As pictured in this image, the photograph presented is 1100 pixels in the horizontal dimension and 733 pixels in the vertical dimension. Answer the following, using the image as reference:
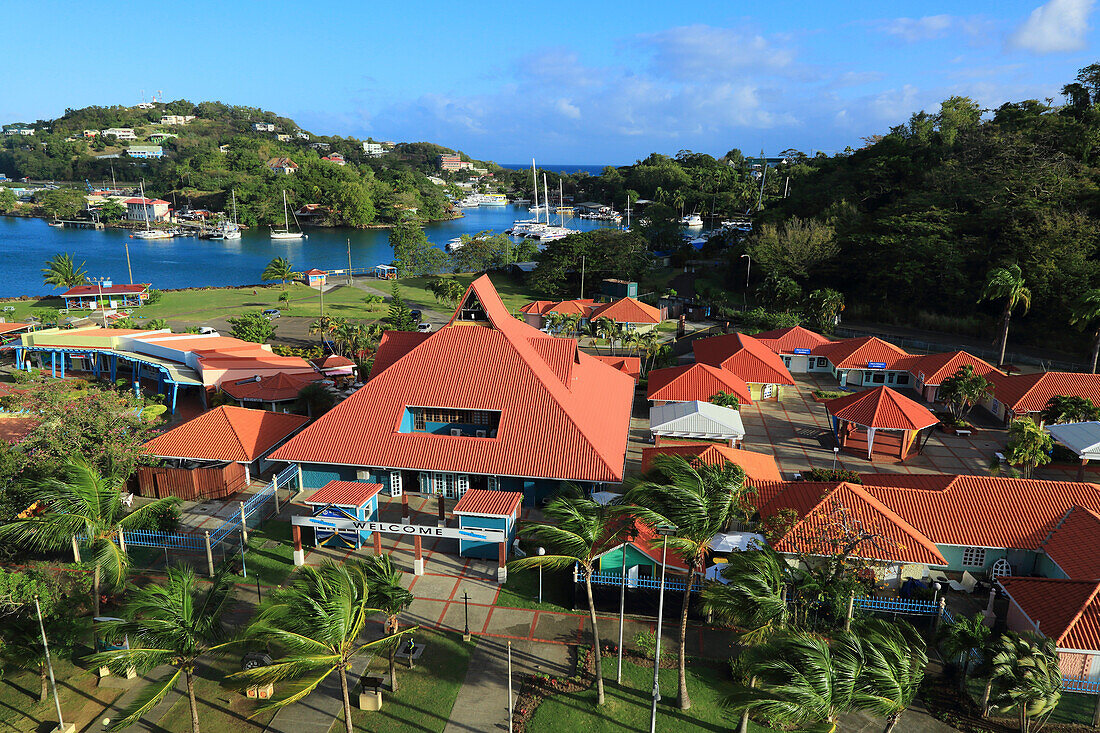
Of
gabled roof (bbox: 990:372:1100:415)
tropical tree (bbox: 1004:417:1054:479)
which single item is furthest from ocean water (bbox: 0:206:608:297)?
tropical tree (bbox: 1004:417:1054:479)

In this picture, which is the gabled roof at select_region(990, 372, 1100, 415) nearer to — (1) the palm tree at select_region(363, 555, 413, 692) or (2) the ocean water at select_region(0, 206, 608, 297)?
(1) the palm tree at select_region(363, 555, 413, 692)

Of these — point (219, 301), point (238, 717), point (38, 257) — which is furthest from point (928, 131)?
point (38, 257)

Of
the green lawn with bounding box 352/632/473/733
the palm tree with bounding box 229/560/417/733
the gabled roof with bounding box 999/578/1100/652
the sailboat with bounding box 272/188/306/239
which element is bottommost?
the green lawn with bounding box 352/632/473/733

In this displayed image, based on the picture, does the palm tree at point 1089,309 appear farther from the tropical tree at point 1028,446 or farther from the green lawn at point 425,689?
the green lawn at point 425,689

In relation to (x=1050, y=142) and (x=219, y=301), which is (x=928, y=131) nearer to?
(x=1050, y=142)

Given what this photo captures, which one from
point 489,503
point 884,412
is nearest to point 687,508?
point 489,503
